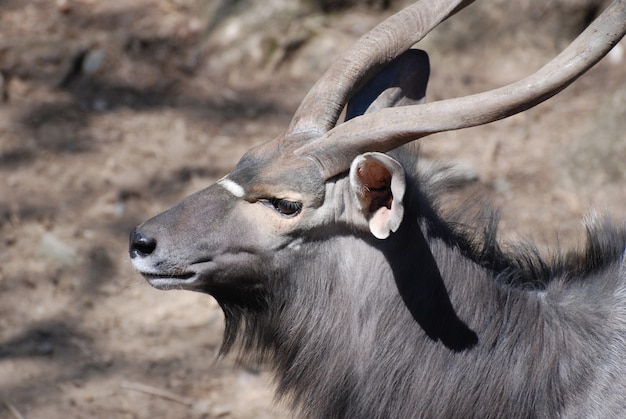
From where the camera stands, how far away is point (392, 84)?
14.3 ft

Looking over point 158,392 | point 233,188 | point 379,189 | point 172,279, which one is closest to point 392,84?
point 379,189

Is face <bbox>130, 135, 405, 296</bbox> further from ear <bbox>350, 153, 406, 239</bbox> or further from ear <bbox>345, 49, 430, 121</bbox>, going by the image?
ear <bbox>345, 49, 430, 121</bbox>

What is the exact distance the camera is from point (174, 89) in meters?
8.84

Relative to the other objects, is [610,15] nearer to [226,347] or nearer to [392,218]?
[392,218]

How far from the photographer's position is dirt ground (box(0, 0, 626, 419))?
578 cm

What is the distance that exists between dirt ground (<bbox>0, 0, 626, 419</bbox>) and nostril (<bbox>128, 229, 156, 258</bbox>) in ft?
6.33

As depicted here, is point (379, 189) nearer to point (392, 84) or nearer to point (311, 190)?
point (311, 190)

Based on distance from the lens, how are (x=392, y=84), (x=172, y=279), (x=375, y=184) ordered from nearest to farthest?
(x=375, y=184) → (x=172, y=279) → (x=392, y=84)

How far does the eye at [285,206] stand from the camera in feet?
12.3

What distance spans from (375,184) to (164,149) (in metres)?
4.73

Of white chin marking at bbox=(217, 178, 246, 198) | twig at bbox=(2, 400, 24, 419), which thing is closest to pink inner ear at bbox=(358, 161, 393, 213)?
white chin marking at bbox=(217, 178, 246, 198)

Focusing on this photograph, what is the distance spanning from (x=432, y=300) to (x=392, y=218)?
0.61 metres

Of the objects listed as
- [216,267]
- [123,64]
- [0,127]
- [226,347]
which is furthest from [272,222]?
[123,64]

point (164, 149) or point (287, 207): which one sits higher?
point (287, 207)
